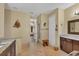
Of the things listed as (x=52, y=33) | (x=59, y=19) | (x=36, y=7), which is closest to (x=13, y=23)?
(x=36, y=7)

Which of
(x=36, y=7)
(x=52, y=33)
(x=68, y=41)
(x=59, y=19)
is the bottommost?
(x=68, y=41)

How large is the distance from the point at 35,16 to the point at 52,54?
0.79 meters

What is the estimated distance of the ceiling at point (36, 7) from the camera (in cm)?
212

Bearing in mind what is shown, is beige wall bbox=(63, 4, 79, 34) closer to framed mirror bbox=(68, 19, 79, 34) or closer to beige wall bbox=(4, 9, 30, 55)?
framed mirror bbox=(68, 19, 79, 34)

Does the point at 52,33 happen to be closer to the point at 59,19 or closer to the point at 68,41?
the point at 59,19

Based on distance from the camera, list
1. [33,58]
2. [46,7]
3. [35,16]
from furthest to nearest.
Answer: [35,16]
[46,7]
[33,58]

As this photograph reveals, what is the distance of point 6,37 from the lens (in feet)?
7.49

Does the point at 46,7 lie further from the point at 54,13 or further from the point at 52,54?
the point at 52,54

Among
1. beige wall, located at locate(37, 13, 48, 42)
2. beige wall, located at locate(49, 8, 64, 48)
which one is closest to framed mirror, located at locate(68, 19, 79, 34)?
beige wall, located at locate(49, 8, 64, 48)

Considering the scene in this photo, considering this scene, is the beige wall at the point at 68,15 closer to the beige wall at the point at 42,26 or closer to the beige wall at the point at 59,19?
the beige wall at the point at 59,19

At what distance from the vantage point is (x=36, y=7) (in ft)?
7.36

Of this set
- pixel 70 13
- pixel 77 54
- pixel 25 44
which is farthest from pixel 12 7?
pixel 77 54

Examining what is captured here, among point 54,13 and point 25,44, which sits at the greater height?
point 54,13

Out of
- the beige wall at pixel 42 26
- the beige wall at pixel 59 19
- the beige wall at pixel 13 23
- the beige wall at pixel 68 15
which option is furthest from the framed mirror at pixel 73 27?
the beige wall at pixel 13 23
